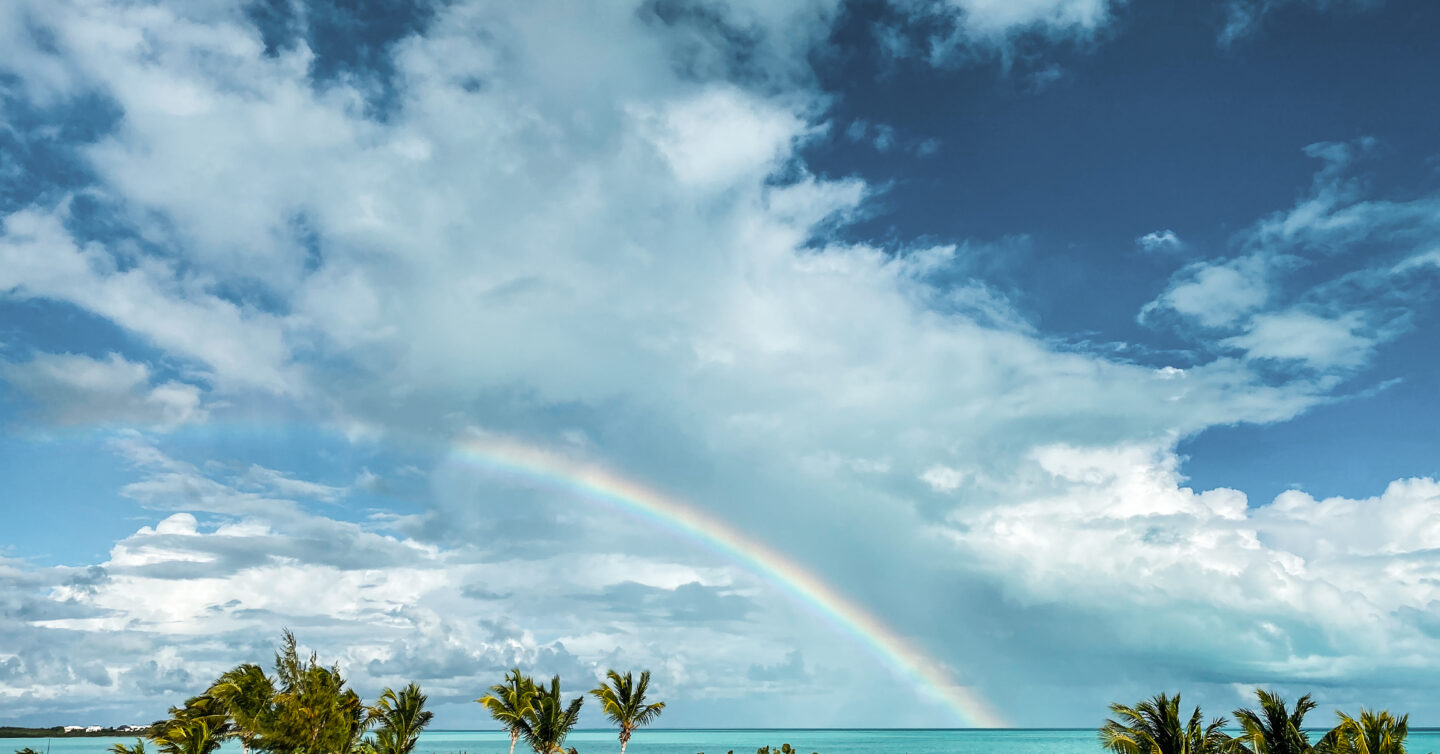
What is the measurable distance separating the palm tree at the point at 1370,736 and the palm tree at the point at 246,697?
47.0 metres

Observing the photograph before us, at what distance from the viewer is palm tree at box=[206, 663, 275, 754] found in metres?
46.6

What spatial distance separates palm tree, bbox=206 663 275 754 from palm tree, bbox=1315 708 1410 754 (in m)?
47.0

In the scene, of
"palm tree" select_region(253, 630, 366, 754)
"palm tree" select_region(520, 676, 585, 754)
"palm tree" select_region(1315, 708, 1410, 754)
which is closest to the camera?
"palm tree" select_region(1315, 708, 1410, 754)

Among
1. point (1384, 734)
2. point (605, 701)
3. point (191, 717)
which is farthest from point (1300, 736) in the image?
point (191, 717)

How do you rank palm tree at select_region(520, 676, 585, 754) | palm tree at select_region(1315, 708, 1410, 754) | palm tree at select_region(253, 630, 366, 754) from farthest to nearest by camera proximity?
palm tree at select_region(520, 676, 585, 754) < palm tree at select_region(253, 630, 366, 754) < palm tree at select_region(1315, 708, 1410, 754)

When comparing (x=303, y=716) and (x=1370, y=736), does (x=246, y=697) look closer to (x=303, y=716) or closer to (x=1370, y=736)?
(x=303, y=716)

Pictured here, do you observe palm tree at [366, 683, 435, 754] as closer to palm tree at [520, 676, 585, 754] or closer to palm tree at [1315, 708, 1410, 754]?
palm tree at [520, 676, 585, 754]

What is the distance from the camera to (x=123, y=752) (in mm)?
48000

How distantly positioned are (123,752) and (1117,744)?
159 feet

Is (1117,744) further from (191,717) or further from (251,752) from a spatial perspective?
(191,717)

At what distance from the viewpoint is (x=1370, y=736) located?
111 ft

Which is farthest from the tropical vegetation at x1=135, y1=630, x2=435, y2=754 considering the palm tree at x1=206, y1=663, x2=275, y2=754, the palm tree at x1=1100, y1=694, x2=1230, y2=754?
the palm tree at x1=1100, y1=694, x2=1230, y2=754

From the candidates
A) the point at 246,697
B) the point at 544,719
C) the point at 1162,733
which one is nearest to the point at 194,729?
the point at 246,697

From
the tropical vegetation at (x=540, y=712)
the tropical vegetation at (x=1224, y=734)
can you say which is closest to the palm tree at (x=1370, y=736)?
the tropical vegetation at (x=1224, y=734)
